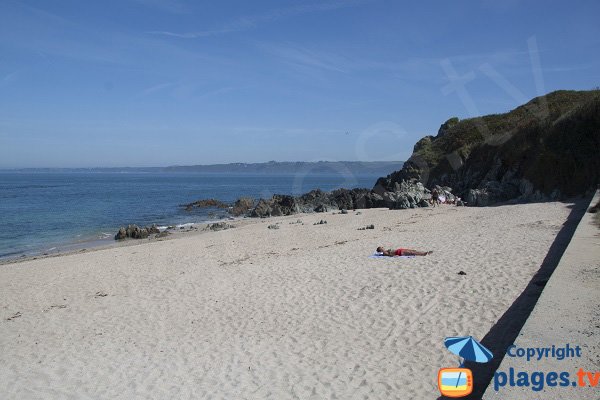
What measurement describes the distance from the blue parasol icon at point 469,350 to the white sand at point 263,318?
0.60 metres

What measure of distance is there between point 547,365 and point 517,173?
2479 cm

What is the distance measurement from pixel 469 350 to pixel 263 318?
4380mm

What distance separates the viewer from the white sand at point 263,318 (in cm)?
620

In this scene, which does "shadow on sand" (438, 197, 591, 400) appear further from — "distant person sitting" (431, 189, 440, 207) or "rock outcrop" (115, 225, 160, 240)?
"rock outcrop" (115, 225, 160, 240)

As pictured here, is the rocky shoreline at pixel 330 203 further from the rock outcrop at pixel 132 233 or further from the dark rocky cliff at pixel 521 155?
the dark rocky cliff at pixel 521 155

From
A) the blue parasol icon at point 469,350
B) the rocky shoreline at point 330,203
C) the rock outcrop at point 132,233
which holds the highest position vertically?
the blue parasol icon at point 469,350

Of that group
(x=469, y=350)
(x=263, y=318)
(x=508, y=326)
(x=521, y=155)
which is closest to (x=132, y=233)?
(x=263, y=318)

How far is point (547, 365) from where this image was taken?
4754mm

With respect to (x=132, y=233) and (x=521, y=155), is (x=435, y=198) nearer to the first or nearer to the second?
(x=521, y=155)

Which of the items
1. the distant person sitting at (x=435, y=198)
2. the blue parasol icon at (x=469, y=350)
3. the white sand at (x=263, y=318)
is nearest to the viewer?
the blue parasol icon at (x=469, y=350)

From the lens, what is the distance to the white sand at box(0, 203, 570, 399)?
20.3ft

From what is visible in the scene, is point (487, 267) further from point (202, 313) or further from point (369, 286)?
point (202, 313)

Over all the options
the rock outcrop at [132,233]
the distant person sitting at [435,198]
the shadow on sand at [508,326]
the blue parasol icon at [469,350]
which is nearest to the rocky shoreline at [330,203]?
the rock outcrop at [132,233]

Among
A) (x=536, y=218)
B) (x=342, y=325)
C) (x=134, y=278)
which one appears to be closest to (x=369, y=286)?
(x=342, y=325)
